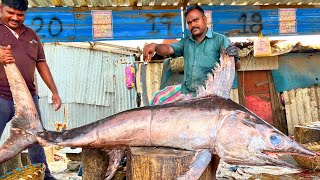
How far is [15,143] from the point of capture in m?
2.83

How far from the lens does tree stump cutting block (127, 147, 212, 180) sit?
263 cm

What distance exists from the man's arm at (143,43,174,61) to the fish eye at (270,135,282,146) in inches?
54.4

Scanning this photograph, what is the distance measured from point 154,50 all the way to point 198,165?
1.36 metres

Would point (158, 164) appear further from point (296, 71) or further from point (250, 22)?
point (296, 71)

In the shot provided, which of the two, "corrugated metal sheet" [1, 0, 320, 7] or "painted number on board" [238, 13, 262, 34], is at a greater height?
"corrugated metal sheet" [1, 0, 320, 7]

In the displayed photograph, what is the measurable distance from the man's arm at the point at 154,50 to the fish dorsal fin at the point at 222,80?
2.17 ft

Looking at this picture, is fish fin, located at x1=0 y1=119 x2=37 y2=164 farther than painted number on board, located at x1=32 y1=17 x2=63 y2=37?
No

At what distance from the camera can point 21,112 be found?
289cm

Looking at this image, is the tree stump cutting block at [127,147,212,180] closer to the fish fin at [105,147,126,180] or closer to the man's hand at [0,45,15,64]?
the fish fin at [105,147,126,180]

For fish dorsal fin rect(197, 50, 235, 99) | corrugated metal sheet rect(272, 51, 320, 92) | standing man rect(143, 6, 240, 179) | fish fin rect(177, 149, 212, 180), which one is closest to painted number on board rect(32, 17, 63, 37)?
standing man rect(143, 6, 240, 179)

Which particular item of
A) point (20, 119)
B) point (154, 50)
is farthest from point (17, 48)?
point (154, 50)

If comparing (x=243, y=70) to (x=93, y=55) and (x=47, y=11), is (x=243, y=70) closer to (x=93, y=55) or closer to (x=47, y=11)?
(x=93, y=55)

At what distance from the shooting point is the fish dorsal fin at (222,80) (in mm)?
2939

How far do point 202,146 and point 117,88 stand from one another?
7.81m
